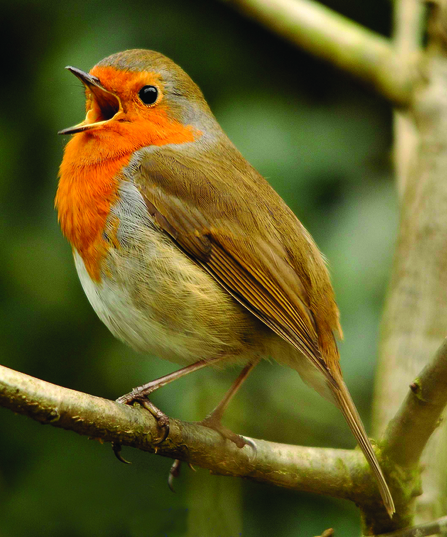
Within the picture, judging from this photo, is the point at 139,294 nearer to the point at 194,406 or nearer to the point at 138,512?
the point at 194,406

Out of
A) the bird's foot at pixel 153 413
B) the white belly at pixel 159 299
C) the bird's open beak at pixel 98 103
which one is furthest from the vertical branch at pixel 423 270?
the bird's open beak at pixel 98 103

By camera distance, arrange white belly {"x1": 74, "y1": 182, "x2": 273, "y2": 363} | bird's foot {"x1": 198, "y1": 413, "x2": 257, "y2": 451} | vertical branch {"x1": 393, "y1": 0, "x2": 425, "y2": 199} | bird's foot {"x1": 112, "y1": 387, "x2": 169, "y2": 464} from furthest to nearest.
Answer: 1. vertical branch {"x1": 393, "y1": 0, "x2": 425, "y2": 199}
2. white belly {"x1": 74, "y1": 182, "x2": 273, "y2": 363}
3. bird's foot {"x1": 198, "y1": 413, "x2": 257, "y2": 451}
4. bird's foot {"x1": 112, "y1": 387, "x2": 169, "y2": 464}

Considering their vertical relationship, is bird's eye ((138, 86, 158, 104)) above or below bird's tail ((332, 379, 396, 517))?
above

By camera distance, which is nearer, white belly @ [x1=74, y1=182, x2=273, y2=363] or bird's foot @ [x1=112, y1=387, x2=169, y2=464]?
bird's foot @ [x1=112, y1=387, x2=169, y2=464]

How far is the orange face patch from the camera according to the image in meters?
3.09

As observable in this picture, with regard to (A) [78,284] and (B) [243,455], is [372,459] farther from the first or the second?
(A) [78,284]

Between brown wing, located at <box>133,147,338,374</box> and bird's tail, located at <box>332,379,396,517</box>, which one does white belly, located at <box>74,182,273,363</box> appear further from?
bird's tail, located at <box>332,379,396,517</box>

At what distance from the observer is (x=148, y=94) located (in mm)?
3492

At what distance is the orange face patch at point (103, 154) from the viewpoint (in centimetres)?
309

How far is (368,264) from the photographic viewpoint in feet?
12.8

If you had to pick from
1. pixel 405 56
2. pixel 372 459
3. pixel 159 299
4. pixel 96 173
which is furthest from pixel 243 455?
pixel 405 56

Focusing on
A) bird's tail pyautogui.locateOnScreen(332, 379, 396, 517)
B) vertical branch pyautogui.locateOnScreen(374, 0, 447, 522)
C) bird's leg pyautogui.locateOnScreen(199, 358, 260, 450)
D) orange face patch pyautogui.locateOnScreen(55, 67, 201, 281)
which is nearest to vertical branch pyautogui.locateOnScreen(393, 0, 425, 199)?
vertical branch pyautogui.locateOnScreen(374, 0, 447, 522)

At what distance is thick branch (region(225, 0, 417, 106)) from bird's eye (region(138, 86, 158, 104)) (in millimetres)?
855

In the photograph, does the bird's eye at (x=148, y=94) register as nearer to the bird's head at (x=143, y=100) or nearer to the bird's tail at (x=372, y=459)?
the bird's head at (x=143, y=100)
